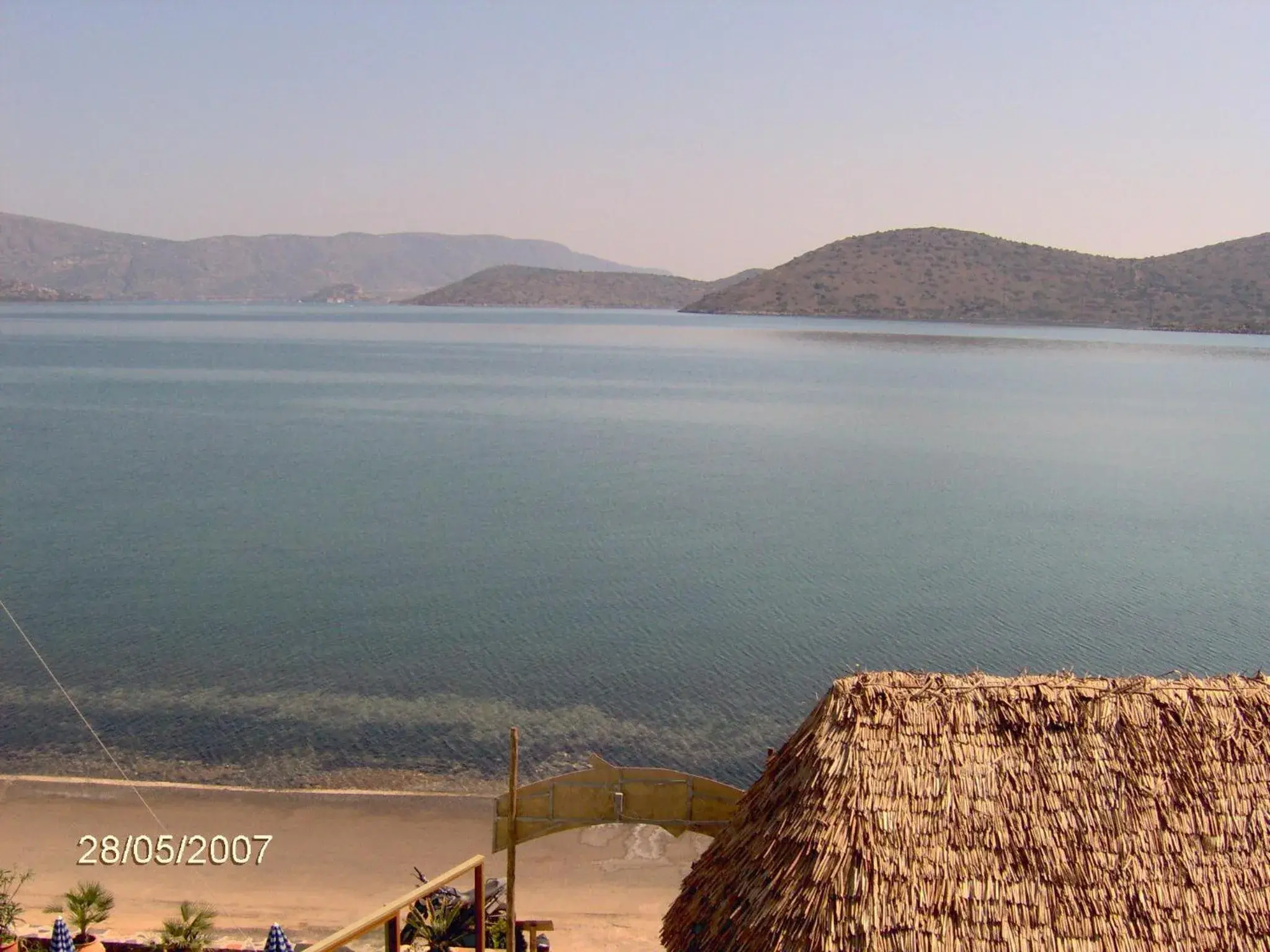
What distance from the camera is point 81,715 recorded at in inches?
800

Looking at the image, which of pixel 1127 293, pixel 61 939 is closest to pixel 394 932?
pixel 61 939

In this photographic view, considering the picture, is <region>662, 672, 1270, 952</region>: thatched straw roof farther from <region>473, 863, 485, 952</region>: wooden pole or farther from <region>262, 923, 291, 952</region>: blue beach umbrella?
<region>262, 923, 291, 952</region>: blue beach umbrella

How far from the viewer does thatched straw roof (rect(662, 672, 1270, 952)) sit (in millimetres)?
7152

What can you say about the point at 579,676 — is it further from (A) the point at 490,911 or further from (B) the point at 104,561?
(B) the point at 104,561

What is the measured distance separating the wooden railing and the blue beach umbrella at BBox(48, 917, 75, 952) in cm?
338

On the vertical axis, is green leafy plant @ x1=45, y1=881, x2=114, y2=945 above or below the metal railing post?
below

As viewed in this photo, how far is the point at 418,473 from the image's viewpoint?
45000 mm

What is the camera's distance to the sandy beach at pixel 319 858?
535 inches

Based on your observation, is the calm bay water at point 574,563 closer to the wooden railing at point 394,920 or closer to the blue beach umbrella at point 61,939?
the blue beach umbrella at point 61,939

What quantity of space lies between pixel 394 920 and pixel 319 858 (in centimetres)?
898

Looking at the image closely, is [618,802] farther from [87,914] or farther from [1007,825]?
[87,914]
